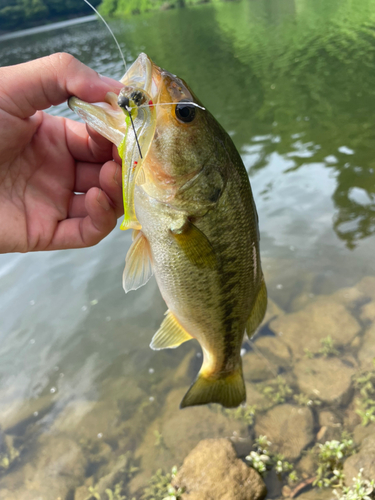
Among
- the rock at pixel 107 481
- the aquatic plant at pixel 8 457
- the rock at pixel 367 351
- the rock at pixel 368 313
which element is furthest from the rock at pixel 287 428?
the aquatic plant at pixel 8 457

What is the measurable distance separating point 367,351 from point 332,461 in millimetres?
1499

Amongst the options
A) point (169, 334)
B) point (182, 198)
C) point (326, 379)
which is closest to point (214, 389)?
point (169, 334)

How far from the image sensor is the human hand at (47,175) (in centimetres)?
216

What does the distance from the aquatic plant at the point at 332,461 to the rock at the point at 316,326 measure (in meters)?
1.19

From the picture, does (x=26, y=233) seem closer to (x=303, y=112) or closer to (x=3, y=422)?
(x=3, y=422)

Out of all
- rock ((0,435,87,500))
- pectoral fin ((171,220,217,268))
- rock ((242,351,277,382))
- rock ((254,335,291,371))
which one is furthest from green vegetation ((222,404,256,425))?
pectoral fin ((171,220,217,268))

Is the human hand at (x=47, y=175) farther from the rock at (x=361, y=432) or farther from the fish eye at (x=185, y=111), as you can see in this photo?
the rock at (x=361, y=432)

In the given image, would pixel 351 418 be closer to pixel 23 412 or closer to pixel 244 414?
pixel 244 414

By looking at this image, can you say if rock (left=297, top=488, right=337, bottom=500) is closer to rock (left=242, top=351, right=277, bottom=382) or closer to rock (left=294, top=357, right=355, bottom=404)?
rock (left=294, top=357, right=355, bottom=404)

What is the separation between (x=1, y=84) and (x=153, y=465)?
3792 millimetres

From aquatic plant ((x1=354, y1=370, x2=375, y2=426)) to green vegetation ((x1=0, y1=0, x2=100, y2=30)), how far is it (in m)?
60.3

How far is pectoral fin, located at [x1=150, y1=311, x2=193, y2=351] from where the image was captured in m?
2.37

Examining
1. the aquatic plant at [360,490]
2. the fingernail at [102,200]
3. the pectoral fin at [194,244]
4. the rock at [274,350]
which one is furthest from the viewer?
the rock at [274,350]

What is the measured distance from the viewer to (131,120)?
1.61 meters
